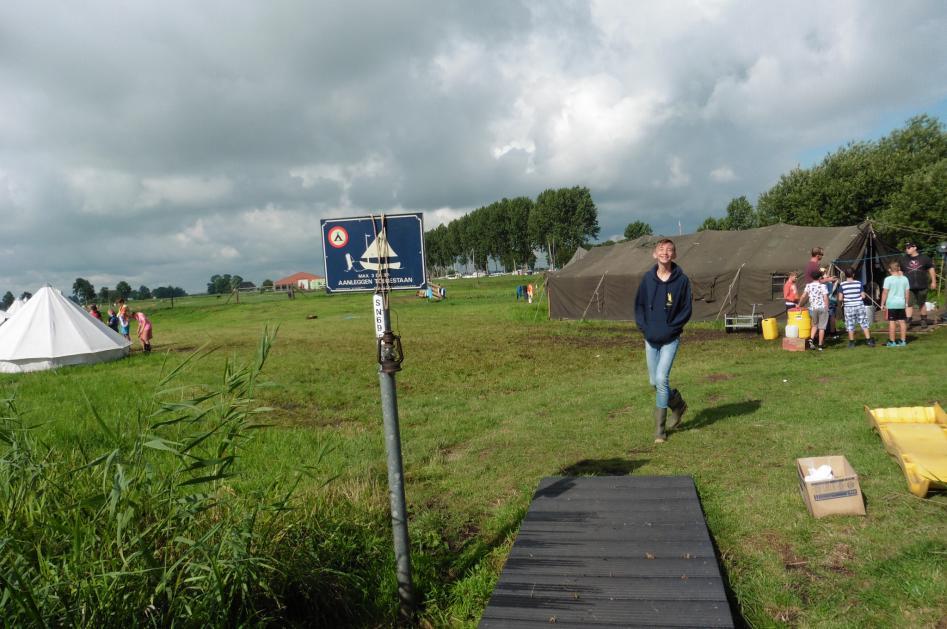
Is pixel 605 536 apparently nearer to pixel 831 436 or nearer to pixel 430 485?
pixel 430 485

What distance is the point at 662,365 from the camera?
19.0 feet

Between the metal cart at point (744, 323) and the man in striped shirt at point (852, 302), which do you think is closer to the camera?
the man in striped shirt at point (852, 302)

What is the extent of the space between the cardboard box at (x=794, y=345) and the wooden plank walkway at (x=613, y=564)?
29.5 ft

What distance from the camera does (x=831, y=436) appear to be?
5500mm

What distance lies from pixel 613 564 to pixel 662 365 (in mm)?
2918

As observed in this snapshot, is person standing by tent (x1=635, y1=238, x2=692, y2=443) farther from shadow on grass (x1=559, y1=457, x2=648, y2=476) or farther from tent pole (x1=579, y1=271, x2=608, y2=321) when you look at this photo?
tent pole (x1=579, y1=271, x2=608, y2=321)

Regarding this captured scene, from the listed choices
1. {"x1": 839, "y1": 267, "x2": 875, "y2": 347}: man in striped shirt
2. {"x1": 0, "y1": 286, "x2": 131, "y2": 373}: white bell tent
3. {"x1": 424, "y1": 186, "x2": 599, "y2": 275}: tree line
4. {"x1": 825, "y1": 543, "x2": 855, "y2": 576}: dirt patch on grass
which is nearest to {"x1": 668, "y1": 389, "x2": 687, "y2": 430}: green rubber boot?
{"x1": 825, "y1": 543, "x2": 855, "y2": 576}: dirt patch on grass

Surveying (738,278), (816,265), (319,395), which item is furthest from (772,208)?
(319,395)

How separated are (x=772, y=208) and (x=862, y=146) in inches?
258

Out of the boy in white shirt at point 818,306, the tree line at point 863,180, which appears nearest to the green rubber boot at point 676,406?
the boy in white shirt at point 818,306

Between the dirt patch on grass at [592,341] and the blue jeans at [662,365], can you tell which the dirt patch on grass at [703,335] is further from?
the blue jeans at [662,365]

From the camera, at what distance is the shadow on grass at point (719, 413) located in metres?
6.51

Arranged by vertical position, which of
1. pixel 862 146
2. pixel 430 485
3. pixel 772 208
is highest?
pixel 862 146

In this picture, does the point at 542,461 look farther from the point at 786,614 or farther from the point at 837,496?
the point at 786,614
